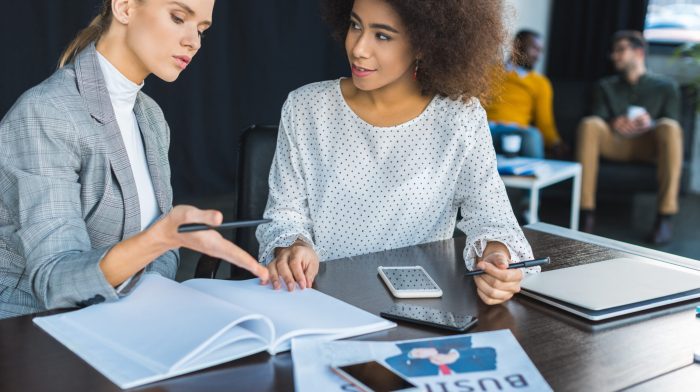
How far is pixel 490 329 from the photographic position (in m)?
1.23

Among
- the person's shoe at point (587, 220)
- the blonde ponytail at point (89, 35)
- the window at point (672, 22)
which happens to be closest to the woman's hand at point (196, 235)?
the blonde ponytail at point (89, 35)

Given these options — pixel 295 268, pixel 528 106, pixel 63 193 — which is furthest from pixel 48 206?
pixel 528 106

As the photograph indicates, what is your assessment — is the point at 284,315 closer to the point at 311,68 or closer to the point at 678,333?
the point at 678,333

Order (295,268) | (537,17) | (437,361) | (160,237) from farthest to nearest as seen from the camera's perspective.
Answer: (537,17) < (295,268) < (160,237) < (437,361)

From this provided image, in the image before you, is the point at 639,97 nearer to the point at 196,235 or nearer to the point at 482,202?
the point at 482,202

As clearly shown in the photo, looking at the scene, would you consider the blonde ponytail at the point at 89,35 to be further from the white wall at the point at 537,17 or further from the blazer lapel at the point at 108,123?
the white wall at the point at 537,17

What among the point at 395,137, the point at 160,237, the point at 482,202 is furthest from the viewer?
the point at 395,137

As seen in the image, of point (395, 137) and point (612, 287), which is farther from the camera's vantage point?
point (395, 137)

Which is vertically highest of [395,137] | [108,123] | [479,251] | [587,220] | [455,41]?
[455,41]

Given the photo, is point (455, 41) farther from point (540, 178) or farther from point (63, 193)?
point (540, 178)

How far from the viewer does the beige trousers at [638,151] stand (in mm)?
5219

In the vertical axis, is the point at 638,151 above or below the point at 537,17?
below

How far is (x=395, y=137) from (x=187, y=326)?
2.90 feet

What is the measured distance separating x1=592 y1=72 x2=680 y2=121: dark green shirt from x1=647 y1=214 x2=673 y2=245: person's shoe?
2.79 ft
